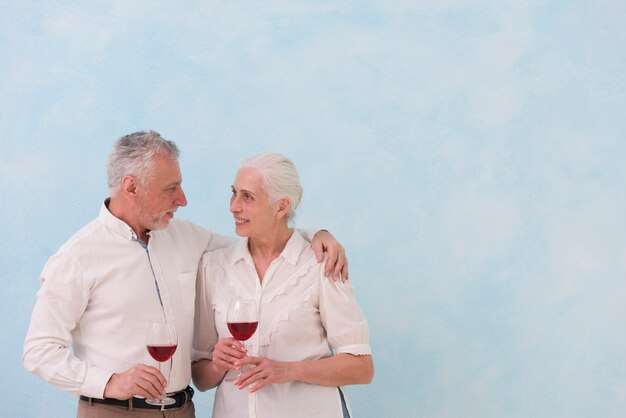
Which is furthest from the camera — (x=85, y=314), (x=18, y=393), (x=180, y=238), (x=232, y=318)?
(x=18, y=393)

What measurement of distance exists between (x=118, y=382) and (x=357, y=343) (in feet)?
2.72

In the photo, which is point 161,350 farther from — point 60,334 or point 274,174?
point 274,174

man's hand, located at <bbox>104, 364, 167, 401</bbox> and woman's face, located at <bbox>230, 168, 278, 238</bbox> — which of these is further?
woman's face, located at <bbox>230, 168, 278, 238</bbox>

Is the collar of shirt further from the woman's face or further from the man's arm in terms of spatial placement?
the woman's face

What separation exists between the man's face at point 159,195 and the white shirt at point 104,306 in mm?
81

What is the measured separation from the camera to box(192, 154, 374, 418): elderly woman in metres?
2.98

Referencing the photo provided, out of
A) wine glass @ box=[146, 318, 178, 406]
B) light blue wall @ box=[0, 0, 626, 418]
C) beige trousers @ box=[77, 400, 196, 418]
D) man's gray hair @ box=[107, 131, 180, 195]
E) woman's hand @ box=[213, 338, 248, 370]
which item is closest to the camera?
wine glass @ box=[146, 318, 178, 406]

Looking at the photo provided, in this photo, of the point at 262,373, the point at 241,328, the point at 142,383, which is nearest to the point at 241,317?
the point at 241,328

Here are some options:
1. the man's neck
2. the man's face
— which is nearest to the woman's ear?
the man's face

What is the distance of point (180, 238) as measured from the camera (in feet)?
10.4

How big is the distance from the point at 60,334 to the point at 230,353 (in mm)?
565

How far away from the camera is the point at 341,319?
9.80 feet

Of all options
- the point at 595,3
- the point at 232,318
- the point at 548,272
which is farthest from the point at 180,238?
the point at 595,3

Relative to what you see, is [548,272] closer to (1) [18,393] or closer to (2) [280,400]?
(2) [280,400]
